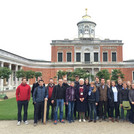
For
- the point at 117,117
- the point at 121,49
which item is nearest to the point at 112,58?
the point at 121,49

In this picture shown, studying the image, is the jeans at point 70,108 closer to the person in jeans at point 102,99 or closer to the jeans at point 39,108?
the jeans at point 39,108

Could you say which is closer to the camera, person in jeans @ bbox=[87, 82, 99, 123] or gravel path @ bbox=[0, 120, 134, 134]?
gravel path @ bbox=[0, 120, 134, 134]

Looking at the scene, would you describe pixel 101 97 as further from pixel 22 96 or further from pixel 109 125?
pixel 22 96

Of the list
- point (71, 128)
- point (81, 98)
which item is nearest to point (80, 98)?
point (81, 98)

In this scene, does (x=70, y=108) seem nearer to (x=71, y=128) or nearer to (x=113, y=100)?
(x=71, y=128)

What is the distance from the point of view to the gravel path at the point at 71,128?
4605 millimetres

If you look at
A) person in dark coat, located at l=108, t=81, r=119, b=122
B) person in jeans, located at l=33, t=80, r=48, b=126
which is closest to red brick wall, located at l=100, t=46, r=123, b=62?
person in dark coat, located at l=108, t=81, r=119, b=122

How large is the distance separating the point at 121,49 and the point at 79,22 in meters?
14.8

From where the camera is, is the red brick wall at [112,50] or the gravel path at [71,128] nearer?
the gravel path at [71,128]

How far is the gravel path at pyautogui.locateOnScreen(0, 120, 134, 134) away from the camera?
461cm

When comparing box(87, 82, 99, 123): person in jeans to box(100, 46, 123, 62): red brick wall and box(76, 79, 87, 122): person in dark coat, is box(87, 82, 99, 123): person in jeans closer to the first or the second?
box(76, 79, 87, 122): person in dark coat

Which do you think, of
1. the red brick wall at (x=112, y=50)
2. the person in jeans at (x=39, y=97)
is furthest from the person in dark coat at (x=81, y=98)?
the red brick wall at (x=112, y=50)

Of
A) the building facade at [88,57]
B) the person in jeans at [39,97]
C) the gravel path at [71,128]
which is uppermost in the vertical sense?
the building facade at [88,57]

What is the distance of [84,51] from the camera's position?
108 ft
